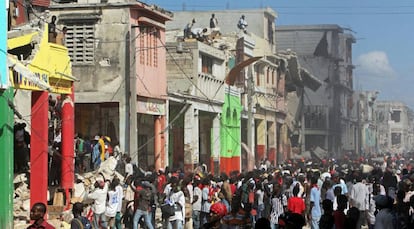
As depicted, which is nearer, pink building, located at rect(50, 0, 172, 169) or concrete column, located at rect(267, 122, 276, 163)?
pink building, located at rect(50, 0, 172, 169)

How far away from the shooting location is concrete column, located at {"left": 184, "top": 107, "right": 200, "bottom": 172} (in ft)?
120

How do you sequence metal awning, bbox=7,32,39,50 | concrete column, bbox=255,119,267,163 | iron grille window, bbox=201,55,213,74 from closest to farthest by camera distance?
metal awning, bbox=7,32,39,50 → iron grille window, bbox=201,55,213,74 → concrete column, bbox=255,119,267,163

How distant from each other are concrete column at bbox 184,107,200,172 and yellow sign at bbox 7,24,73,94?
14.0 m

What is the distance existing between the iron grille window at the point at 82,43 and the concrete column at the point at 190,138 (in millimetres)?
7276

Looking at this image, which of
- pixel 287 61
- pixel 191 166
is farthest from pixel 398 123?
pixel 191 166

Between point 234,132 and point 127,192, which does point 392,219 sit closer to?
point 127,192

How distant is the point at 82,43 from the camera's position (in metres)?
30.1

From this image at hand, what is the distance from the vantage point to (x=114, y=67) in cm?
2995

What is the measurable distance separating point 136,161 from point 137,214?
12.8 metres

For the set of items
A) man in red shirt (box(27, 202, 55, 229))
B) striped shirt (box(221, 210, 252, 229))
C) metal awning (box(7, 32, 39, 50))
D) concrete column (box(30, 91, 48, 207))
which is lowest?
striped shirt (box(221, 210, 252, 229))

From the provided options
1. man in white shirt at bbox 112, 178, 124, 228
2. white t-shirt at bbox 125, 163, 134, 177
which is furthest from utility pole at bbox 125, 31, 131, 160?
man in white shirt at bbox 112, 178, 124, 228

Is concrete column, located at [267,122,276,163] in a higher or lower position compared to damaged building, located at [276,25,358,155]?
lower

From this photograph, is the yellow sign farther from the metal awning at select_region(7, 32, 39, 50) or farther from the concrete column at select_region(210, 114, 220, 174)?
the concrete column at select_region(210, 114, 220, 174)

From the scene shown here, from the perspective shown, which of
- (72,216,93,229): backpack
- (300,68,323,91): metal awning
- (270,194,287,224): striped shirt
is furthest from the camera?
(300,68,323,91): metal awning
